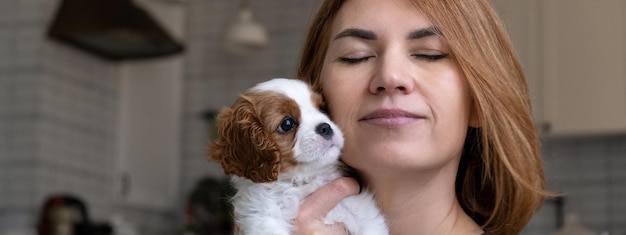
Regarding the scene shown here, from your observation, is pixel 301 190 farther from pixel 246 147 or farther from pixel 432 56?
pixel 432 56

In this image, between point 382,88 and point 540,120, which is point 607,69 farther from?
point 382,88

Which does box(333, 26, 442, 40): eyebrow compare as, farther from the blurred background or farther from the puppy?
the blurred background

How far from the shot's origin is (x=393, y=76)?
4.57 ft

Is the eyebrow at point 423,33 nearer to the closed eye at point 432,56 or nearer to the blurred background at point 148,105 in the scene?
the closed eye at point 432,56

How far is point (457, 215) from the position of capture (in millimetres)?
1587

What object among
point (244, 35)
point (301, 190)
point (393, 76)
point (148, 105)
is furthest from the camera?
point (148, 105)

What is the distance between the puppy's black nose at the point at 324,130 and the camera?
4.69 ft

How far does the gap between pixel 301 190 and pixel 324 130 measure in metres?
0.11

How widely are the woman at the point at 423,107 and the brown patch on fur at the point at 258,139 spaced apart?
74 mm

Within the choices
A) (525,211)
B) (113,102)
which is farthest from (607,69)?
(525,211)

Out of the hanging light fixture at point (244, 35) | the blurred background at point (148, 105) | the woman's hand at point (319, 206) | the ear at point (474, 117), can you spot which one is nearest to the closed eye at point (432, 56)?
the ear at point (474, 117)

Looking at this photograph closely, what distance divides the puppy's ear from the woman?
0.09 metres

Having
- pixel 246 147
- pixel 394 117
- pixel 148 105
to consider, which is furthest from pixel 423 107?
pixel 148 105

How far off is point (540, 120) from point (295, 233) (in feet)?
9.00
